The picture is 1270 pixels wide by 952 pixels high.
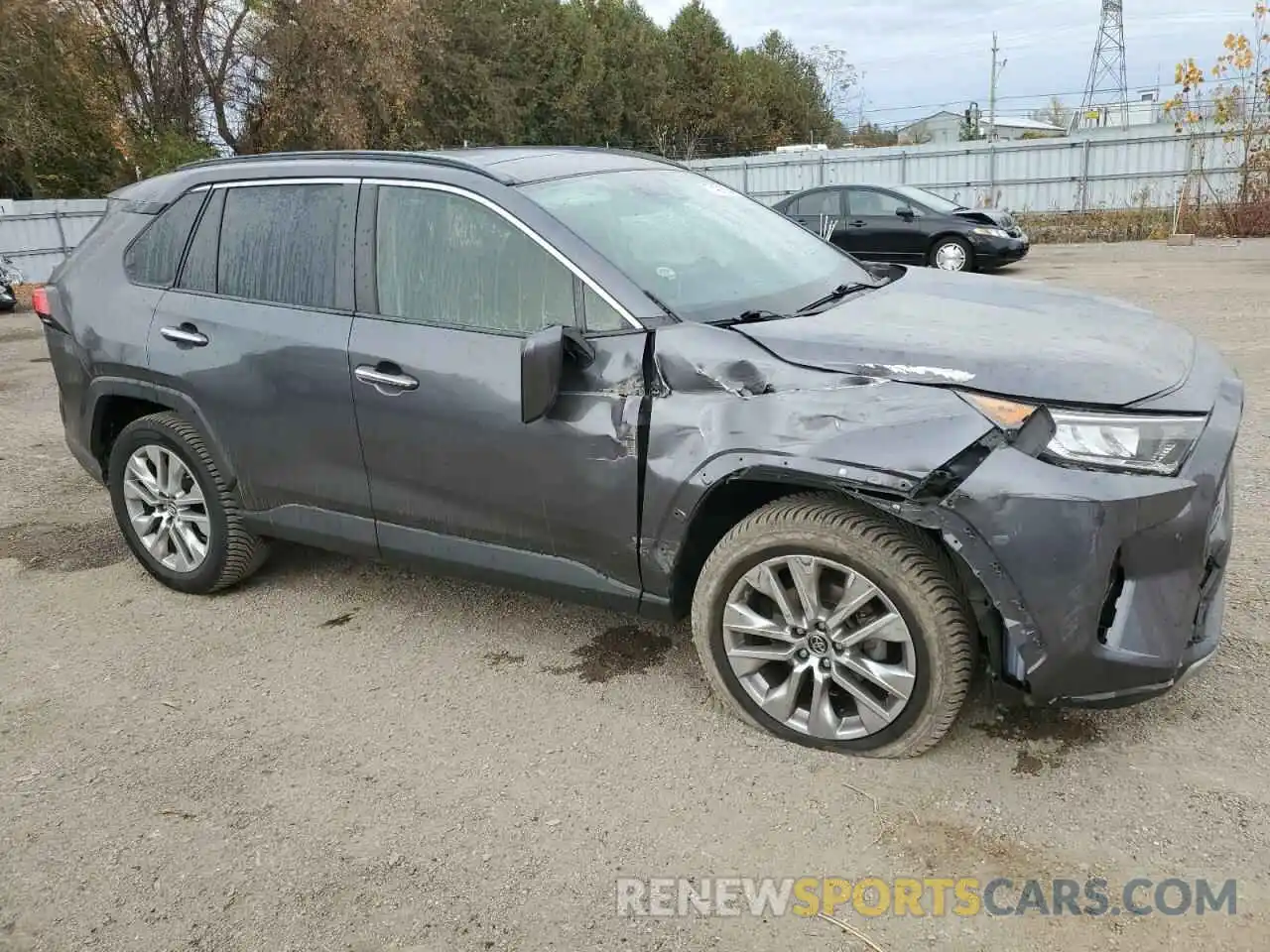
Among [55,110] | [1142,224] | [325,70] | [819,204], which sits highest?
[325,70]

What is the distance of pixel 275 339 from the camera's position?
3.72 m

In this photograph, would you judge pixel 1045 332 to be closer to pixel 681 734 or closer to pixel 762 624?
pixel 762 624

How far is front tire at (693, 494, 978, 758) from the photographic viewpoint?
107 inches

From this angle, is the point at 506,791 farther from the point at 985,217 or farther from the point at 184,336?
the point at 985,217

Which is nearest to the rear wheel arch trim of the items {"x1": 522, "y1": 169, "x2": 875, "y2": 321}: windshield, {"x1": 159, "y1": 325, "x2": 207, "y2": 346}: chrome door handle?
{"x1": 159, "y1": 325, "x2": 207, "y2": 346}: chrome door handle

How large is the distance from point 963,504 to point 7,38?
24.0 m

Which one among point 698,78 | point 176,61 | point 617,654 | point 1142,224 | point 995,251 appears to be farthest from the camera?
point 698,78

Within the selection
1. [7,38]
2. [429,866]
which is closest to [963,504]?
[429,866]

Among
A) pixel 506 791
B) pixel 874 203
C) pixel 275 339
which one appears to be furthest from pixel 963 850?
pixel 874 203

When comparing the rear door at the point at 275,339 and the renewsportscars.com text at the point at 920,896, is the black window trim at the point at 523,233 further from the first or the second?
the renewsportscars.com text at the point at 920,896

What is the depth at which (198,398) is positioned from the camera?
396cm

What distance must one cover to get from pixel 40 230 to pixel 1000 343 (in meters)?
19.4

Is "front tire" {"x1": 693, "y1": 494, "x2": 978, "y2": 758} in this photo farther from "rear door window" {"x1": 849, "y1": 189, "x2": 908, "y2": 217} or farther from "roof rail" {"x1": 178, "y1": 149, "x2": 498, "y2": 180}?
"rear door window" {"x1": 849, "y1": 189, "x2": 908, "y2": 217}

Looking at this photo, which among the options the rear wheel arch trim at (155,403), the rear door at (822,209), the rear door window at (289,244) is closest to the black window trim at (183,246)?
the rear door window at (289,244)
